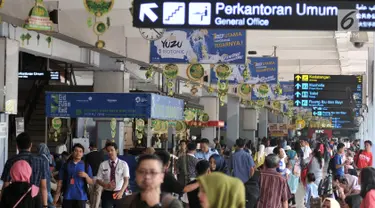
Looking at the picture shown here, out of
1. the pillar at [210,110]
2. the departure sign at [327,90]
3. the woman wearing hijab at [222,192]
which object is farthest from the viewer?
the pillar at [210,110]

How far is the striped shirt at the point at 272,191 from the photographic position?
10.1 meters

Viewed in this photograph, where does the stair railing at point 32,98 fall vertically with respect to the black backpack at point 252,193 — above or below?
above

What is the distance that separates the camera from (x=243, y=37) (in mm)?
17297

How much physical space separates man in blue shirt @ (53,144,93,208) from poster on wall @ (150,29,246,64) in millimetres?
6565

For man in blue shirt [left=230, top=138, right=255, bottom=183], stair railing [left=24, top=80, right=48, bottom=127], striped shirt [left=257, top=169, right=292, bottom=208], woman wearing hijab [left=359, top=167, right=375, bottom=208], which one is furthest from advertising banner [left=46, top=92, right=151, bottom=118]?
stair railing [left=24, top=80, right=48, bottom=127]

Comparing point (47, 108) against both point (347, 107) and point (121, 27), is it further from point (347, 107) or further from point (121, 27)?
point (347, 107)

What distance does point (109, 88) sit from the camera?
20.7 metres

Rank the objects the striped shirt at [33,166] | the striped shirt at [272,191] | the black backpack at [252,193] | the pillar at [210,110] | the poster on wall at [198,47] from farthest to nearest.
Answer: the pillar at [210,110]
the poster on wall at [198,47]
the black backpack at [252,193]
the striped shirt at [272,191]
the striped shirt at [33,166]

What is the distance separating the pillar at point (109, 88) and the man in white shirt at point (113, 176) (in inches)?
336

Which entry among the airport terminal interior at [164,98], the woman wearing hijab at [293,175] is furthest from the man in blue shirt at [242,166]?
the woman wearing hijab at [293,175]

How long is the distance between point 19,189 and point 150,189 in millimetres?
4409

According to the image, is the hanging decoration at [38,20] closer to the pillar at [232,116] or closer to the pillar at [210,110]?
the pillar at [210,110]

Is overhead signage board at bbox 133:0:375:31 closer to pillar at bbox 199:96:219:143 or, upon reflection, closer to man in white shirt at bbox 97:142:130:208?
man in white shirt at bbox 97:142:130:208

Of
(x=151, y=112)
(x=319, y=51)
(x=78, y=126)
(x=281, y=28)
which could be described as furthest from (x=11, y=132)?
(x=281, y=28)
